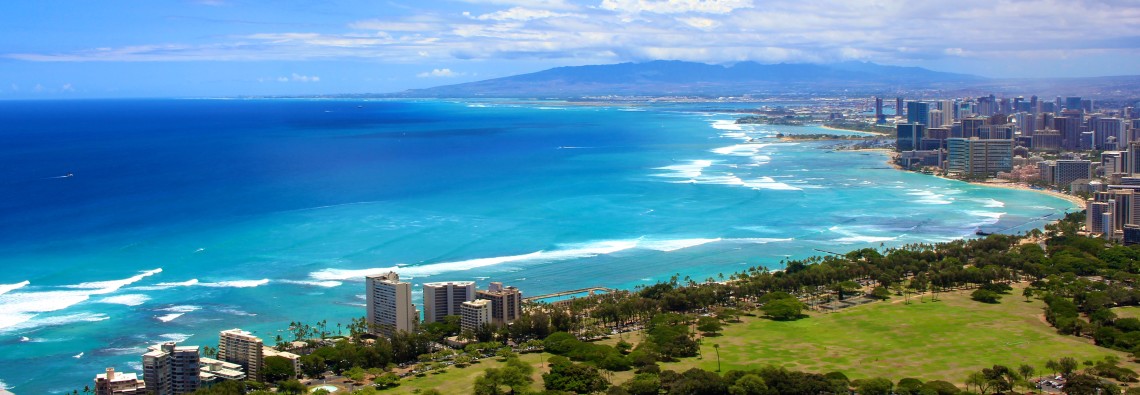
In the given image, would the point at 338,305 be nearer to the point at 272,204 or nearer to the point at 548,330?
the point at 548,330

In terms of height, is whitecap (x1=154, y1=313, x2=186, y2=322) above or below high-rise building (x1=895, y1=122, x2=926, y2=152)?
below

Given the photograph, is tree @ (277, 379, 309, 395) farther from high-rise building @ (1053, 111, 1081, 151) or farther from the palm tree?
high-rise building @ (1053, 111, 1081, 151)

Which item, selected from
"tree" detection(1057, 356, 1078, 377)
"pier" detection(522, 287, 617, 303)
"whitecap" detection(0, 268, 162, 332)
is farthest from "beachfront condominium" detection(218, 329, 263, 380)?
"tree" detection(1057, 356, 1078, 377)

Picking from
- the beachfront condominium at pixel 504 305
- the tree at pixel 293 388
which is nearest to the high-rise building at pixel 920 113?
the beachfront condominium at pixel 504 305

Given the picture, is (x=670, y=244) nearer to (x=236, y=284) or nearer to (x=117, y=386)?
(x=236, y=284)

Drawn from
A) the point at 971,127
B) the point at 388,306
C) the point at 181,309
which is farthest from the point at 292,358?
the point at 971,127

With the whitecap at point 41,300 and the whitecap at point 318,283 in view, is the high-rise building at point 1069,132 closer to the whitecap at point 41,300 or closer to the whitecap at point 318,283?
the whitecap at point 318,283

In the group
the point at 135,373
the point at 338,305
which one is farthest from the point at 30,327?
the point at 338,305
